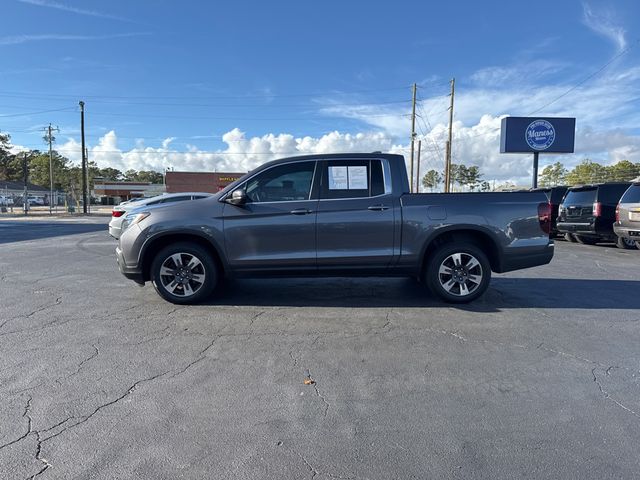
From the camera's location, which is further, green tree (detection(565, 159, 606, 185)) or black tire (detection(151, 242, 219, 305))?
green tree (detection(565, 159, 606, 185))

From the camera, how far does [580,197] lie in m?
12.5

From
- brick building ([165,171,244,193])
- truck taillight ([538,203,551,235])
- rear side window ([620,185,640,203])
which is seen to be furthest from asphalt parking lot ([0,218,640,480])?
brick building ([165,171,244,193])

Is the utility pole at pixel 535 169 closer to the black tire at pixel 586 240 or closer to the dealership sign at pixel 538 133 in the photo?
the dealership sign at pixel 538 133

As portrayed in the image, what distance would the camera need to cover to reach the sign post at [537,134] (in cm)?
2783

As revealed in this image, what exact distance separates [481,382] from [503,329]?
149 cm

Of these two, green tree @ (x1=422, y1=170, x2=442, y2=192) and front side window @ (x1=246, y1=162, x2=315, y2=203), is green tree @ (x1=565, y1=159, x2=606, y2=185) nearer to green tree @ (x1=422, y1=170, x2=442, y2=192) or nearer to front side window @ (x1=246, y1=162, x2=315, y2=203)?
green tree @ (x1=422, y1=170, x2=442, y2=192)

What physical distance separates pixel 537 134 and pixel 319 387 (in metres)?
29.6

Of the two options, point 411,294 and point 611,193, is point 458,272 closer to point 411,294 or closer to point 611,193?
point 411,294

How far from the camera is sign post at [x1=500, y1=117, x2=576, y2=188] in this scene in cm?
2783

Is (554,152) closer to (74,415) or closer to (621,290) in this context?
(621,290)

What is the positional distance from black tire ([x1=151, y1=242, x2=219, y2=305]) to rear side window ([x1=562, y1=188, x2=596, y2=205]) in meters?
11.3

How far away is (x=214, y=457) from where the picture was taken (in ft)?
8.34

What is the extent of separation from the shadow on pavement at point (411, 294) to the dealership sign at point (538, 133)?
75.3 ft

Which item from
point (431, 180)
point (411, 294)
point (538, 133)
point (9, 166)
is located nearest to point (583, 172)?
point (431, 180)
